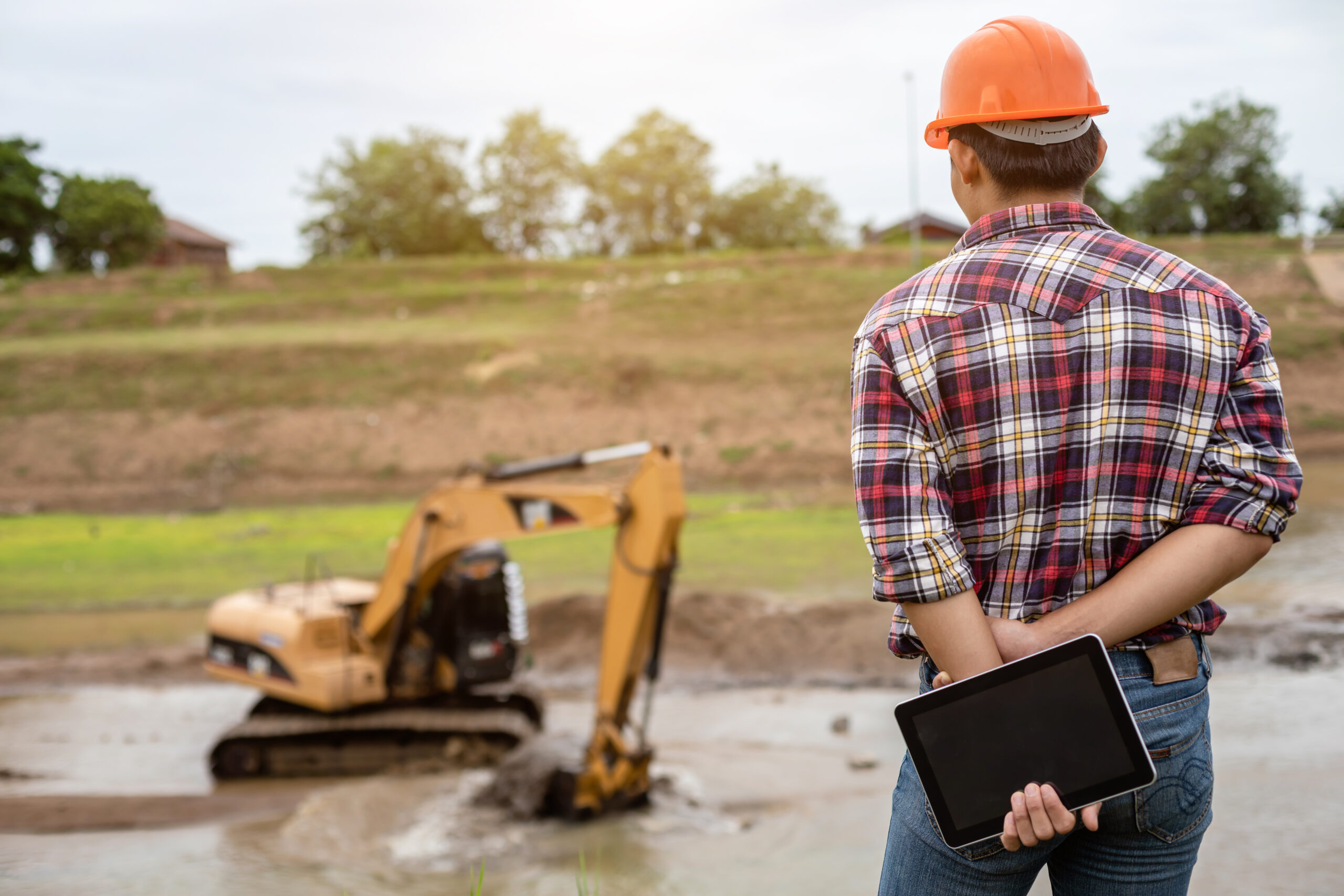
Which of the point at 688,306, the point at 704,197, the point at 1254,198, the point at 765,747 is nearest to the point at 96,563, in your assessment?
the point at 765,747

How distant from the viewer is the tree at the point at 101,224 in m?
44.8

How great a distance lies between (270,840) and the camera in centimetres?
672

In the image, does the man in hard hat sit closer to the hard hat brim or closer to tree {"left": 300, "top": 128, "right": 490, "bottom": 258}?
the hard hat brim

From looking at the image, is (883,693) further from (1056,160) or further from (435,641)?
(1056,160)

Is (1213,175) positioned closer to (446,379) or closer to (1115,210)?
(1115,210)

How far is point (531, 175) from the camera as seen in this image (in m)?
48.4

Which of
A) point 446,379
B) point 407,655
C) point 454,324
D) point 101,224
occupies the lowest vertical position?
point 407,655

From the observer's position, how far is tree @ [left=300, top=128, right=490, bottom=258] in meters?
49.4

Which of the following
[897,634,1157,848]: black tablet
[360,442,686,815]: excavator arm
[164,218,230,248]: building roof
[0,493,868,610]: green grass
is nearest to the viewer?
[897,634,1157,848]: black tablet

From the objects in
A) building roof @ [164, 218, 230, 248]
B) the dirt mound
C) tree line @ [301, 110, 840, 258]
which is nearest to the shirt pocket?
the dirt mound

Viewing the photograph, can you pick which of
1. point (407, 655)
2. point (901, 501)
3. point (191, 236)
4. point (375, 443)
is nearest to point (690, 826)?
point (407, 655)

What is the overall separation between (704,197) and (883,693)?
41.6 m

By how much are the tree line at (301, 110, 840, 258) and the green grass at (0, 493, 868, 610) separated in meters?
30.0

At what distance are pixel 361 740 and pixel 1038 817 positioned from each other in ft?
25.5
